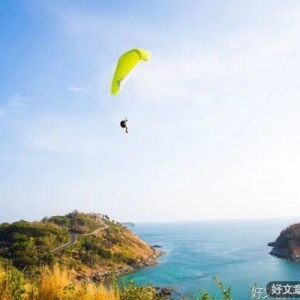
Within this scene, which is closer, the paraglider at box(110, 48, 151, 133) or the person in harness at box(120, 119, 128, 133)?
the paraglider at box(110, 48, 151, 133)

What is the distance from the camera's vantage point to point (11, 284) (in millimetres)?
5219

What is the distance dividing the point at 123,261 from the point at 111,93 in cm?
4986

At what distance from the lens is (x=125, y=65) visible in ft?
14.4

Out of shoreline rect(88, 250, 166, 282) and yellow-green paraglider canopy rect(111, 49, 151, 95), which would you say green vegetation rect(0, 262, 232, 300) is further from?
shoreline rect(88, 250, 166, 282)

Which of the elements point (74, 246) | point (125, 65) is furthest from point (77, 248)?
point (125, 65)

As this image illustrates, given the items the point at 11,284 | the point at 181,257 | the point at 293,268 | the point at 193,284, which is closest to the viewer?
the point at 11,284

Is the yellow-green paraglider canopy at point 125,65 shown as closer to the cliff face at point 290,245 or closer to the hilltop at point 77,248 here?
the hilltop at point 77,248

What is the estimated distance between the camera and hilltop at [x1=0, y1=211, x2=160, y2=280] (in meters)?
42.0

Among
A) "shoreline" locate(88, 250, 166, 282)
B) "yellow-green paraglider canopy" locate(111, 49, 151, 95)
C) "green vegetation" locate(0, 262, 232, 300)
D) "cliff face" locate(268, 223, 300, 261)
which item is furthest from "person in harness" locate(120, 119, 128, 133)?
"cliff face" locate(268, 223, 300, 261)

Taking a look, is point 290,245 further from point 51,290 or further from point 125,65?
point 125,65

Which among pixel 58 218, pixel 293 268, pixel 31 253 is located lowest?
pixel 293 268

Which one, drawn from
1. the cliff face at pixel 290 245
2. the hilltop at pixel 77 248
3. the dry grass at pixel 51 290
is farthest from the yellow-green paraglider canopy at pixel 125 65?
the cliff face at pixel 290 245

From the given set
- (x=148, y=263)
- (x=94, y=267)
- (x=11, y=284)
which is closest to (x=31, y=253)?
(x=94, y=267)

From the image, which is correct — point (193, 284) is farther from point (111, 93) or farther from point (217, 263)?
point (111, 93)
